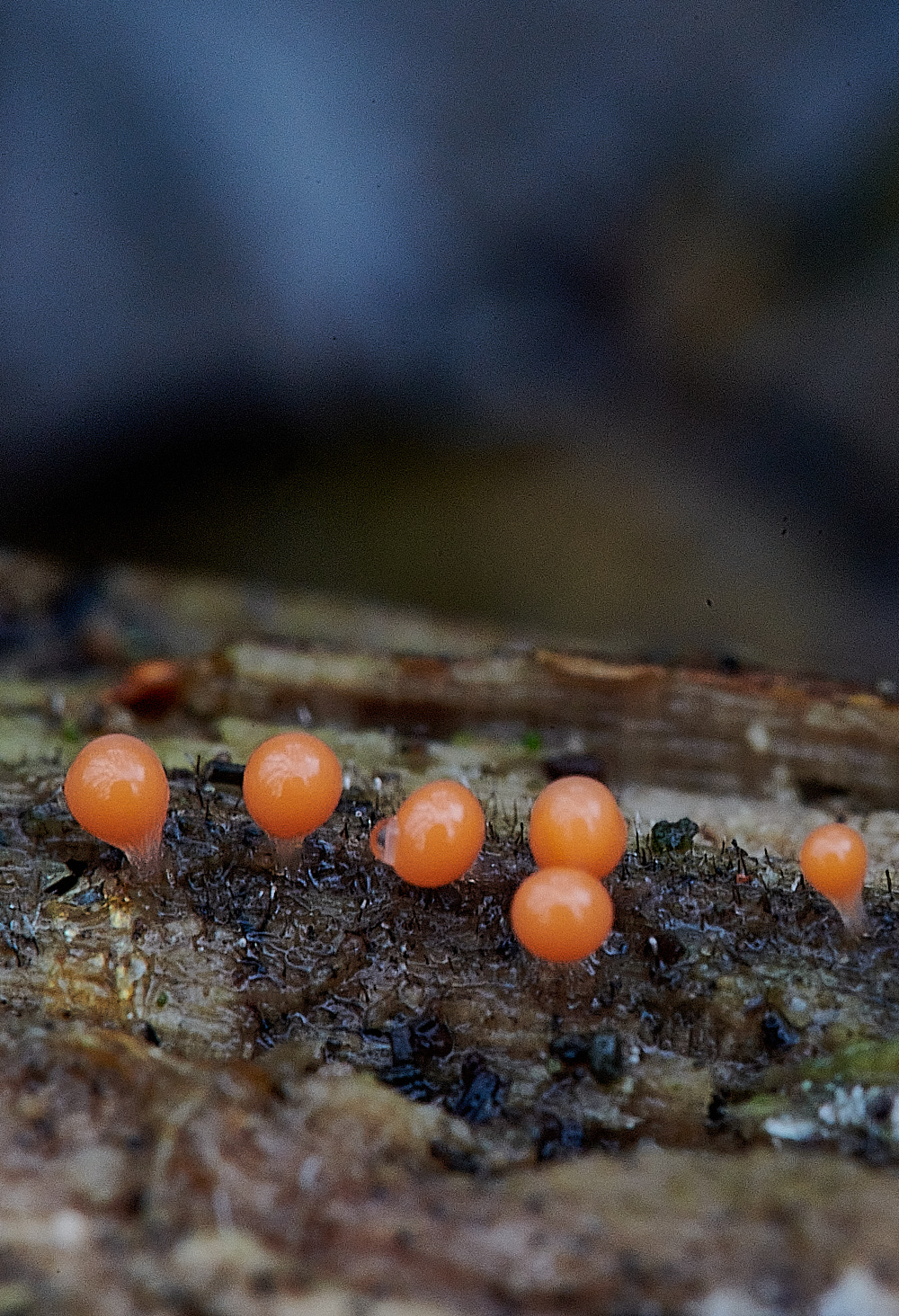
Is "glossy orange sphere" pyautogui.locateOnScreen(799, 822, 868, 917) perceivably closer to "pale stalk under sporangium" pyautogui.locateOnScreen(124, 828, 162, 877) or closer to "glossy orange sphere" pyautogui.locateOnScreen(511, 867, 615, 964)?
"glossy orange sphere" pyautogui.locateOnScreen(511, 867, 615, 964)

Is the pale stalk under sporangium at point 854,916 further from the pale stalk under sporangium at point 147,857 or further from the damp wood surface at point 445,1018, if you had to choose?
the pale stalk under sporangium at point 147,857

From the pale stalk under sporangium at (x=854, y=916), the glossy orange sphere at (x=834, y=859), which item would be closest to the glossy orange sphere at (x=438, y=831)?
the glossy orange sphere at (x=834, y=859)

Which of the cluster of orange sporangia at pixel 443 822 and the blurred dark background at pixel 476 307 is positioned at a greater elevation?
the blurred dark background at pixel 476 307

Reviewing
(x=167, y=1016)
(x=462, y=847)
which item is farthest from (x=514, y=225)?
(x=167, y=1016)

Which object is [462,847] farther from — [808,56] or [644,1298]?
[808,56]

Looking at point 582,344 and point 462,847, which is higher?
point 582,344

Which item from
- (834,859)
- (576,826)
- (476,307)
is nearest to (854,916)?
(834,859)
